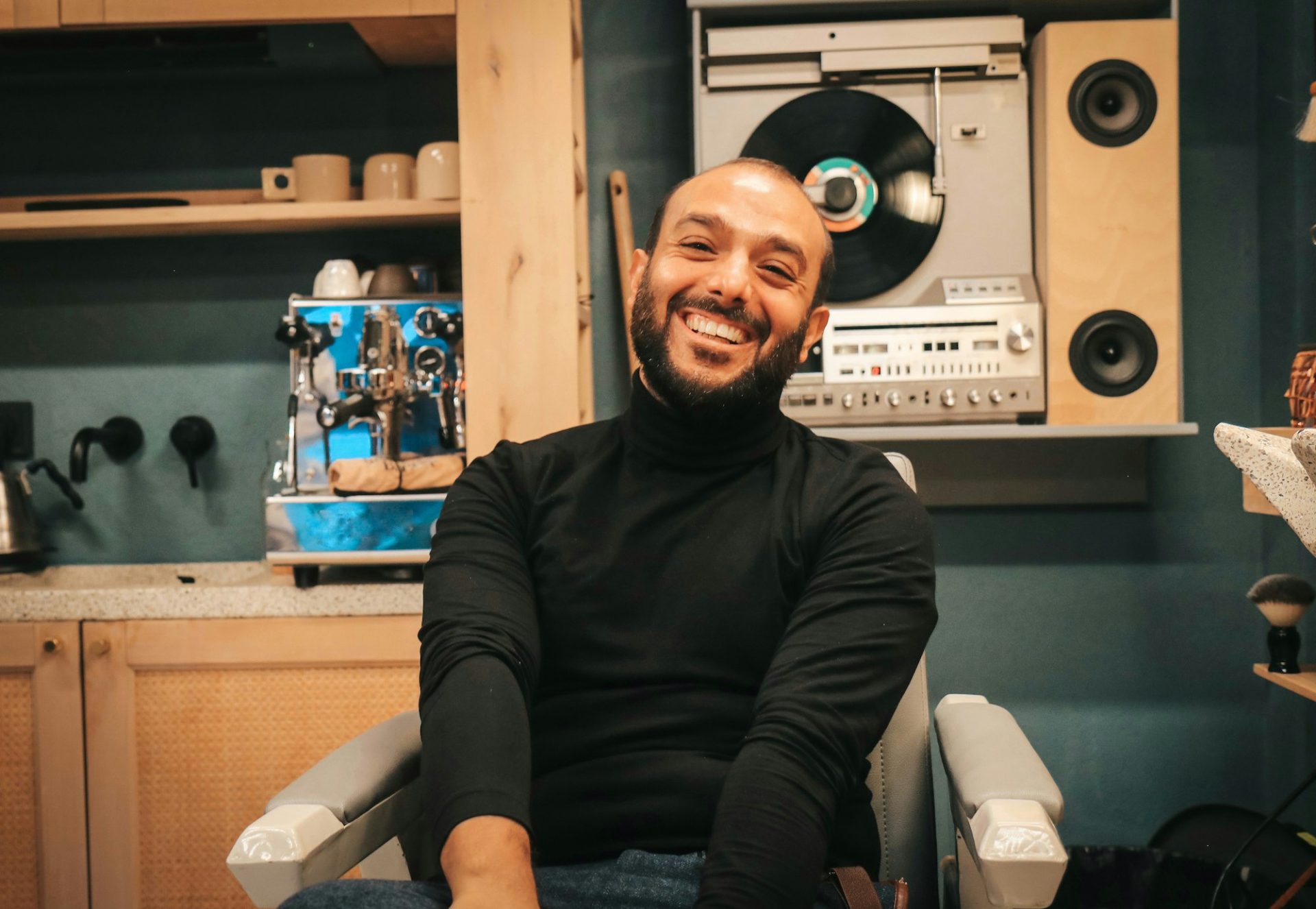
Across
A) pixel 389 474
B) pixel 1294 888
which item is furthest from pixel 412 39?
pixel 1294 888

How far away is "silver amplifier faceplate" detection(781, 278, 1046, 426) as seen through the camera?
2.06m

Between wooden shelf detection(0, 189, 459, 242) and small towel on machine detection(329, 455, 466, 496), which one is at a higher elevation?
wooden shelf detection(0, 189, 459, 242)

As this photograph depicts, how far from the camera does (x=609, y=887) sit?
0.98m

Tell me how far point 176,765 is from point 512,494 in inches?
47.4

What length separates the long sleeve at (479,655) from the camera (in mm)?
938

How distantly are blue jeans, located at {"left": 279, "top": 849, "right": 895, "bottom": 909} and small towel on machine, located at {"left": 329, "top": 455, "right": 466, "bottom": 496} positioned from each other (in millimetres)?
1087

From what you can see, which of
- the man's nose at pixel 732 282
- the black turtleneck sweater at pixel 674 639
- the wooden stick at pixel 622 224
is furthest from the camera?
the wooden stick at pixel 622 224

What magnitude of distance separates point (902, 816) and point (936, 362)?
3.48ft

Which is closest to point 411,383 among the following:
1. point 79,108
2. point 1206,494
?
point 79,108

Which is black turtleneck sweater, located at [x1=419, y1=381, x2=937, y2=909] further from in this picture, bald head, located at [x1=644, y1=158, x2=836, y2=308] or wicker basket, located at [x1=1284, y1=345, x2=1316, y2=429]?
wicker basket, located at [x1=1284, y1=345, x2=1316, y2=429]

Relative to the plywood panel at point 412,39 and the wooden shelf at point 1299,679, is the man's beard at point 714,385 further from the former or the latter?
the plywood panel at point 412,39

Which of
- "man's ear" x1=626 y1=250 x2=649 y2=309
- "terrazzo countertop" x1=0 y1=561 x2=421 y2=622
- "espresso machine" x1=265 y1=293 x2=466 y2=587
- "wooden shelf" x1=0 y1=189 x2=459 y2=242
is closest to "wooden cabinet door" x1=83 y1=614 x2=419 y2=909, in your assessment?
"terrazzo countertop" x1=0 y1=561 x2=421 y2=622

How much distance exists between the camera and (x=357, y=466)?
198 centimetres

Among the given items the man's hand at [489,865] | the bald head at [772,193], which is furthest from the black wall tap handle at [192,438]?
the man's hand at [489,865]
